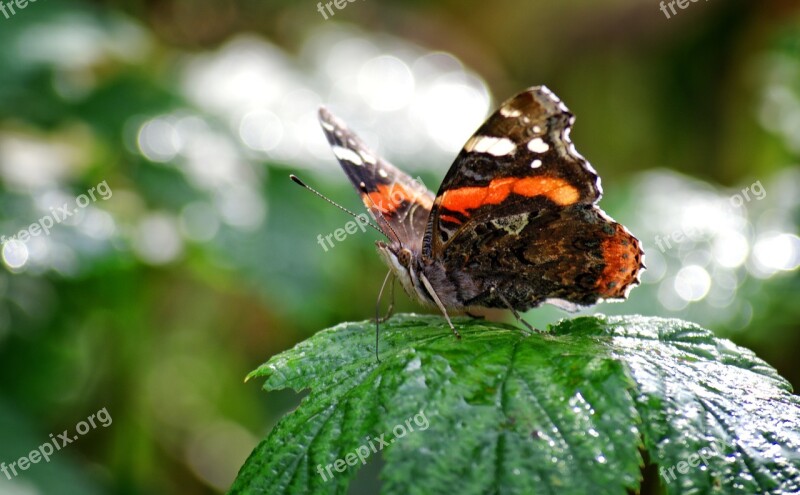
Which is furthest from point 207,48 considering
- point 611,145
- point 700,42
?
point 700,42

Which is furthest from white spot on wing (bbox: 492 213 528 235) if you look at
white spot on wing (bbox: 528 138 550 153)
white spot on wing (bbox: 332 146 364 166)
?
white spot on wing (bbox: 332 146 364 166)

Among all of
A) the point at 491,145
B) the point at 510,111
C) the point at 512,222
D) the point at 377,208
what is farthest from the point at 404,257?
the point at 510,111

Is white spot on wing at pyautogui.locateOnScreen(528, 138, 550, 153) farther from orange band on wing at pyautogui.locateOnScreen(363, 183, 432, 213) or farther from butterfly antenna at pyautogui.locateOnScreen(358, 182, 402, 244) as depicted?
orange band on wing at pyautogui.locateOnScreen(363, 183, 432, 213)

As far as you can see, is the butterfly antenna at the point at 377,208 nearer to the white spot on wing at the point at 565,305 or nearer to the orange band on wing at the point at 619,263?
the white spot on wing at the point at 565,305

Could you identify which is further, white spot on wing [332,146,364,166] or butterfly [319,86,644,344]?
white spot on wing [332,146,364,166]

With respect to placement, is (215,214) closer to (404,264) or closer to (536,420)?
(404,264)

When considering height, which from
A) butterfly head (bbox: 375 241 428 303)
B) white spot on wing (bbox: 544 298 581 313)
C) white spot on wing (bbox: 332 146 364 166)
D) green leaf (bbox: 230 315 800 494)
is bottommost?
green leaf (bbox: 230 315 800 494)
